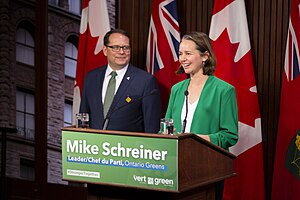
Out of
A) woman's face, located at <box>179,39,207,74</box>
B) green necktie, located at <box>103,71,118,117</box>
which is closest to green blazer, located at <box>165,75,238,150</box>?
woman's face, located at <box>179,39,207,74</box>

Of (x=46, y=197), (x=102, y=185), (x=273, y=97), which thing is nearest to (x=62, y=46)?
(x=46, y=197)

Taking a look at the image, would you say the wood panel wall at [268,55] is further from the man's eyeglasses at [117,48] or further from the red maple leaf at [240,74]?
the man's eyeglasses at [117,48]

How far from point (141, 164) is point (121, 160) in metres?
0.10

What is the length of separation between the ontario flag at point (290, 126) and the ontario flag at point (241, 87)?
0.49 feet

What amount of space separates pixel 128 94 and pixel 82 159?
1.39m

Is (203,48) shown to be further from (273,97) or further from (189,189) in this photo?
(273,97)

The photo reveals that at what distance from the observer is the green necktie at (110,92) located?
4.10 meters

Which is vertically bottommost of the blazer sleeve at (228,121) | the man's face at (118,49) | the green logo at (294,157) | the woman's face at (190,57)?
the green logo at (294,157)

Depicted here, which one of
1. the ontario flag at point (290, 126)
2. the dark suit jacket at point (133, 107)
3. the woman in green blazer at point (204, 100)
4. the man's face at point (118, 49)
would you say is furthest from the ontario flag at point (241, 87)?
the woman in green blazer at point (204, 100)

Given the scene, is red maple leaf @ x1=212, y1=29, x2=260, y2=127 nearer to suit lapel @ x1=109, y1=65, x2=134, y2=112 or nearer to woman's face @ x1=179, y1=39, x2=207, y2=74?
suit lapel @ x1=109, y1=65, x2=134, y2=112

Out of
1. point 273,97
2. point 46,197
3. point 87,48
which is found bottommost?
point 46,197

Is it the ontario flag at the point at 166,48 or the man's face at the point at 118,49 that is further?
the ontario flag at the point at 166,48

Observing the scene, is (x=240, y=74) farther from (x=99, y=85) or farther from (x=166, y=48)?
Result: (x=99, y=85)

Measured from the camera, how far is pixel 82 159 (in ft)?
8.80
